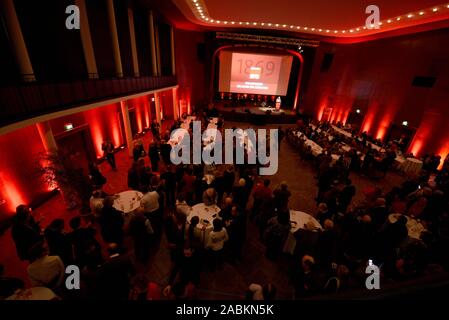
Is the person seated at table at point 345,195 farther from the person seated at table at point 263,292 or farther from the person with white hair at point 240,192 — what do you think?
the person seated at table at point 263,292

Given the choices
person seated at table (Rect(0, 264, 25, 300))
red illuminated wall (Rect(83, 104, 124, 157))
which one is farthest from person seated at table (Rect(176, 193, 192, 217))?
red illuminated wall (Rect(83, 104, 124, 157))

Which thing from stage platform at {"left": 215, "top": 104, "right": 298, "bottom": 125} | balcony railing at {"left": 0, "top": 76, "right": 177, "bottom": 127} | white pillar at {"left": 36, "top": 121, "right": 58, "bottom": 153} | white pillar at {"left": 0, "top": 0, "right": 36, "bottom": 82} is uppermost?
white pillar at {"left": 0, "top": 0, "right": 36, "bottom": 82}

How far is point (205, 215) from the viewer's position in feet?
15.8

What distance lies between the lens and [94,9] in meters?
8.21

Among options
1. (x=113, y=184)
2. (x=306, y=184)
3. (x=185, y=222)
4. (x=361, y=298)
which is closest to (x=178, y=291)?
(x=185, y=222)

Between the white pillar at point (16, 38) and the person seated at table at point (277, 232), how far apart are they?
285 inches

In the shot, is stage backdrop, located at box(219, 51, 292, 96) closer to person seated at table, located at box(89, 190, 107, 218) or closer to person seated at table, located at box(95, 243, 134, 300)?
person seated at table, located at box(89, 190, 107, 218)

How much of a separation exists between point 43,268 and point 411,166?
42.7ft

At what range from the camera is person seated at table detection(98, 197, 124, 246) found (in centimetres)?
407

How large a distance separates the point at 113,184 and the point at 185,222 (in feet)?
14.4

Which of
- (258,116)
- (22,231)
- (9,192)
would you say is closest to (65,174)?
(22,231)

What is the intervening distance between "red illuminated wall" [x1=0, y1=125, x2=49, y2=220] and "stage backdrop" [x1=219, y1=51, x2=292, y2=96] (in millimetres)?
16305

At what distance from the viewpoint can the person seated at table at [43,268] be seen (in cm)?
301

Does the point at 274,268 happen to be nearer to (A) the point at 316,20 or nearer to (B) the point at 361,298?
(B) the point at 361,298
